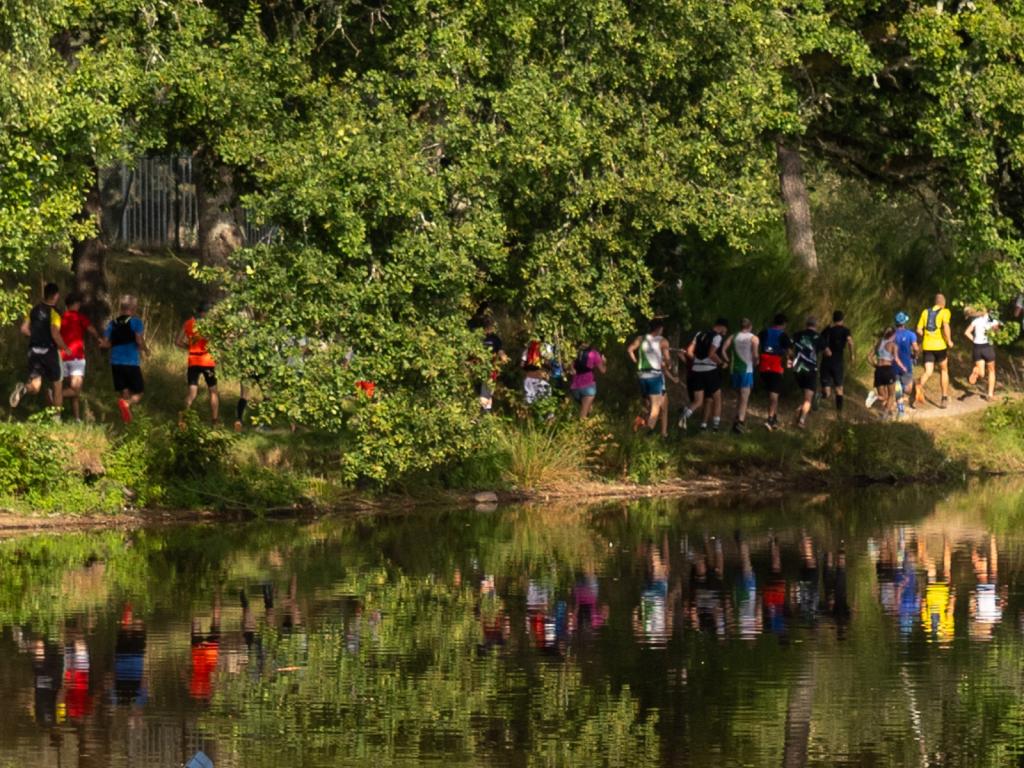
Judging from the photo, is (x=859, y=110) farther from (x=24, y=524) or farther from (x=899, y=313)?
(x=24, y=524)

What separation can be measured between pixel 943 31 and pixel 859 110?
3.84 m

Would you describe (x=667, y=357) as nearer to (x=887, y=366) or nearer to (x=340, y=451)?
(x=887, y=366)

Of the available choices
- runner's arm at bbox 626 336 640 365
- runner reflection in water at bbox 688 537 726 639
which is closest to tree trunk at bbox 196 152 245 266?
runner's arm at bbox 626 336 640 365

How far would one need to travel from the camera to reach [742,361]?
30750mm

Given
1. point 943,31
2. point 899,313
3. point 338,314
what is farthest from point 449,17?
point 899,313

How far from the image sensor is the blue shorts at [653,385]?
28969mm

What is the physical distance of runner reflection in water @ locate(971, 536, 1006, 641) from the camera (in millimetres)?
16016

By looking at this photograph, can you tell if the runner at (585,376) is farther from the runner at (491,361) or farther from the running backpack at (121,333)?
the running backpack at (121,333)

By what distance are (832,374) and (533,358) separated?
7.50 meters

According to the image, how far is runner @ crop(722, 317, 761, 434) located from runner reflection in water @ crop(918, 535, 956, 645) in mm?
9628

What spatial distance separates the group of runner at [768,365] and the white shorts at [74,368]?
4712 millimetres

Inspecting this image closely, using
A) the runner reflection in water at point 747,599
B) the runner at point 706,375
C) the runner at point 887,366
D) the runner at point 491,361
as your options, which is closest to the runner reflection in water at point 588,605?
the runner reflection in water at point 747,599

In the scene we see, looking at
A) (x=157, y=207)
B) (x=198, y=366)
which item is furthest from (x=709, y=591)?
(x=157, y=207)

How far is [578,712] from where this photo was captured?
12.8 metres
